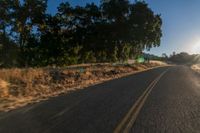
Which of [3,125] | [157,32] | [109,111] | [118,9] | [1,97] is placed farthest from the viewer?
[157,32]

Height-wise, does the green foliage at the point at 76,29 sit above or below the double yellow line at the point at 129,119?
above

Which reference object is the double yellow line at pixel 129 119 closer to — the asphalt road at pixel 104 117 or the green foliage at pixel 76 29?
the asphalt road at pixel 104 117

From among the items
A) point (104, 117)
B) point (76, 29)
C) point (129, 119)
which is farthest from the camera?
point (76, 29)

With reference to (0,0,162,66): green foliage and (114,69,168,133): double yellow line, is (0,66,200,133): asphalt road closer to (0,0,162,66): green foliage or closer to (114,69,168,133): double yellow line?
(114,69,168,133): double yellow line

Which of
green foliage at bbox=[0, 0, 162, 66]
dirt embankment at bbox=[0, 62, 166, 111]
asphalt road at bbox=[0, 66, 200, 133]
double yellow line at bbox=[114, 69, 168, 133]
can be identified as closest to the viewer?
double yellow line at bbox=[114, 69, 168, 133]

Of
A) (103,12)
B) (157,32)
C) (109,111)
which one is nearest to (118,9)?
(103,12)

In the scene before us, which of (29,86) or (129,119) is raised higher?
(129,119)

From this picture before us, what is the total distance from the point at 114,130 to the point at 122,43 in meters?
46.0

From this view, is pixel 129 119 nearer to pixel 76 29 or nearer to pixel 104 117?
pixel 104 117

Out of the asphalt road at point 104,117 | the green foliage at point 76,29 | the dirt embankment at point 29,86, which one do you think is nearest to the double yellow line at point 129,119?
the asphalt road at point 104,117

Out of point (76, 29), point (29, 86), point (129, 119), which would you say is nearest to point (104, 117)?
point (129, 119)

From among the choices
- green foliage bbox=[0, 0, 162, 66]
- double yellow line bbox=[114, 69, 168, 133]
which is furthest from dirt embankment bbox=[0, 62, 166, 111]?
green foliage bbox=[0, 0, 162, 66]

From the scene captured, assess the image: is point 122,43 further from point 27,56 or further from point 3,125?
point 3,125

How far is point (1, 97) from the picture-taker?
14352 mm
